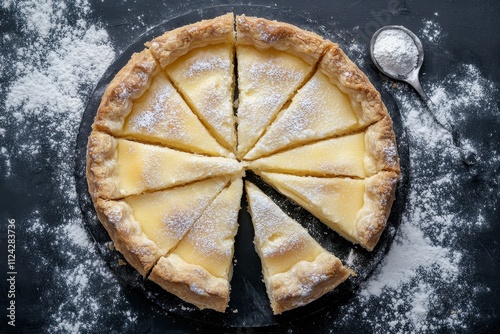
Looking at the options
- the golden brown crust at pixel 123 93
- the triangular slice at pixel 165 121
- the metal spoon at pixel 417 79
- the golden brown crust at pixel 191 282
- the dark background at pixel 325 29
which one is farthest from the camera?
the metal spoon at pixel 417 79

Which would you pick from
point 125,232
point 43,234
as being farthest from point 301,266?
point 43,234

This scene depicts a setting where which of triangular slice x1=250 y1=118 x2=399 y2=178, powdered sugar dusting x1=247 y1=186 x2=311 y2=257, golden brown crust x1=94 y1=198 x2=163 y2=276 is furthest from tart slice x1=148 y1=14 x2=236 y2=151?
golden brown crust x1=94 y1=198 x2=163 y2=276

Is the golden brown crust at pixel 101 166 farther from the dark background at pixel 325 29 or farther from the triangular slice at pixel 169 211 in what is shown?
the dark background at pixel 325 29

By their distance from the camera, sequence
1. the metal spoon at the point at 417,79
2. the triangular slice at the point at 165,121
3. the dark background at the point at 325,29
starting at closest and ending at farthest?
the triangular slice at the point at 165,121
the dark background at the point at 325,29
the metal spoon at the point at 417,79

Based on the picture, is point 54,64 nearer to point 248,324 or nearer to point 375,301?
point 248,324

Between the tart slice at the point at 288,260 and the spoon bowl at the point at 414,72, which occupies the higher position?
the spoon bowl at the point at 414,72

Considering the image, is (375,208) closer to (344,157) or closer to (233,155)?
(344,157)

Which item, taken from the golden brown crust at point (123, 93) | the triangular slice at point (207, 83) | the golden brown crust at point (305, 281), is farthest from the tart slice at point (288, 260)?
the golden brown crust at point (123, 93)

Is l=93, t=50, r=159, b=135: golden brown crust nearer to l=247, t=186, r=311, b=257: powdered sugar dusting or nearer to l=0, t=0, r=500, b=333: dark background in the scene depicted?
l=0, t=0, r=500, b=333: dark background
